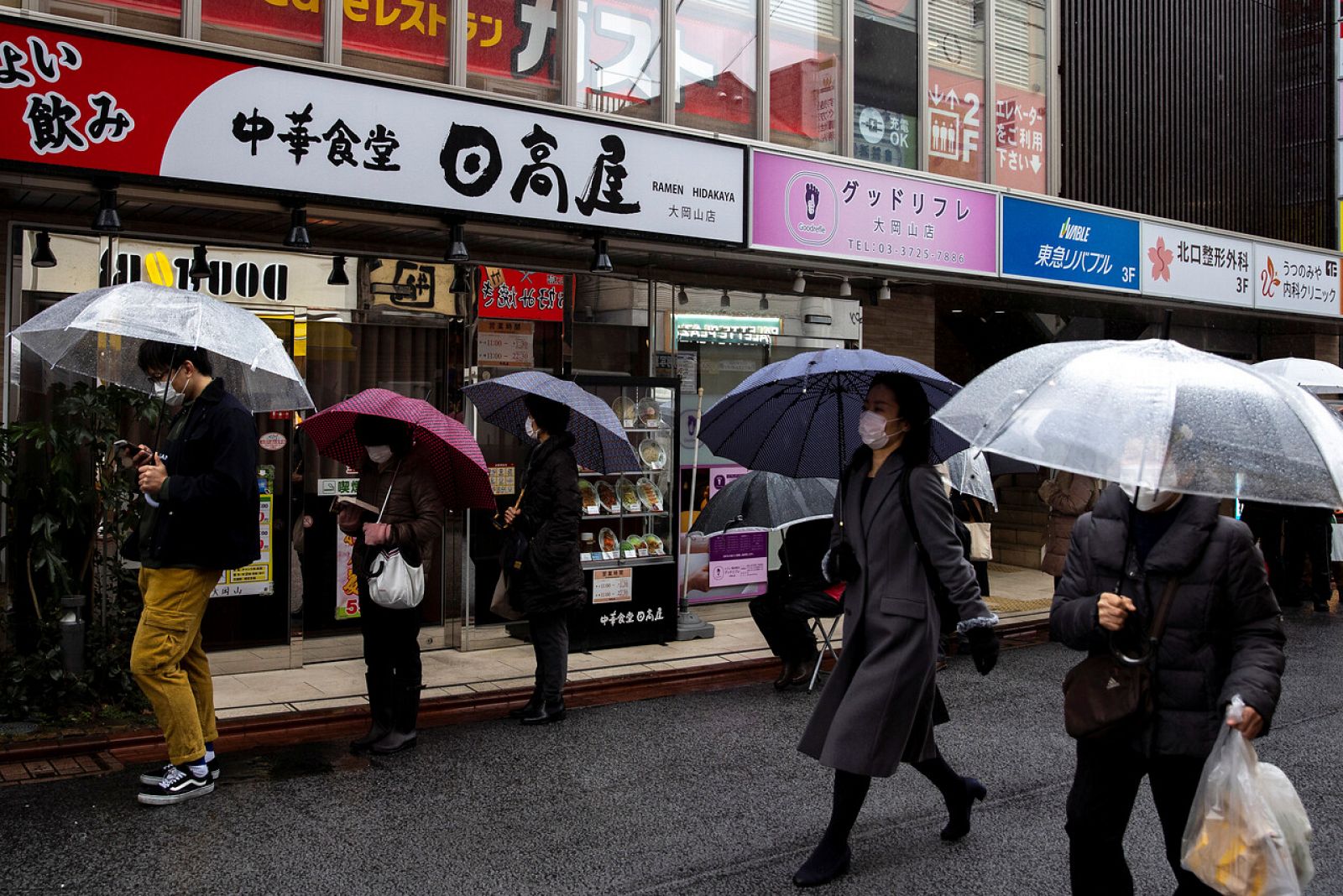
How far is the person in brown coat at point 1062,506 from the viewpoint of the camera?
10789 millimetres

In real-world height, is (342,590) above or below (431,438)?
below

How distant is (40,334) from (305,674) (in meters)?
3.38

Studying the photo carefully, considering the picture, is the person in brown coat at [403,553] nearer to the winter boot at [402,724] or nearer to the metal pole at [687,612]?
the winter boot at [402,724]

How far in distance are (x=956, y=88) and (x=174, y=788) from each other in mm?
10323

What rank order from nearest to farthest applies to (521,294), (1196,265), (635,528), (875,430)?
(875,430) < (521,294) < (635,528) < (1196,265)

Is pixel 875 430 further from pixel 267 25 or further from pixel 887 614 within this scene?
pixel 267 25

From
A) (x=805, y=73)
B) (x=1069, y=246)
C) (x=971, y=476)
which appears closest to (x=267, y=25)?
(x=805, y=73)

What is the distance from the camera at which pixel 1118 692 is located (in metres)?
3.66

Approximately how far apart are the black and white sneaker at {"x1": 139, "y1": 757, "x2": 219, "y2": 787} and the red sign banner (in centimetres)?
462

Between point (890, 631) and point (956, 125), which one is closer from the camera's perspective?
point (890, 631)

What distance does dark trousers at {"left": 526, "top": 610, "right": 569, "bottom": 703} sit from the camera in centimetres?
721

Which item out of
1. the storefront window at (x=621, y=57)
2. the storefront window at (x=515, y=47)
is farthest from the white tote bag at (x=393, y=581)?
the storefront window at (x=621, y=57)

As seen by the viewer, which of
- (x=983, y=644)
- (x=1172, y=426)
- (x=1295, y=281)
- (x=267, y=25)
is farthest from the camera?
(x=1295, y=281)

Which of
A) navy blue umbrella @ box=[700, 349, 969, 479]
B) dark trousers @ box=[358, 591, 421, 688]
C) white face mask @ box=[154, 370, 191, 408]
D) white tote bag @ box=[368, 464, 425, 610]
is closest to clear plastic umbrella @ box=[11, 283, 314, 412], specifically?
white face mask @ box=[154, 370, 191, 408]
